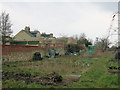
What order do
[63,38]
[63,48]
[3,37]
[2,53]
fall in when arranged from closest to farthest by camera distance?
[2,53] < [63,48] < [3,37] < [63,38]

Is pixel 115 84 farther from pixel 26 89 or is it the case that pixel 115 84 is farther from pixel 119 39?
pixel 26 89

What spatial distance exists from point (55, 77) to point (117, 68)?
18.9ft

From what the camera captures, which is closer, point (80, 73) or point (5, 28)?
point (80, 73)

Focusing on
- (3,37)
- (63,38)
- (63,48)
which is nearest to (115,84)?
(63,48)

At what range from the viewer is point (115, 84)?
639 cm

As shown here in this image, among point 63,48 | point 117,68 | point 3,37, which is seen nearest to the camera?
point 117,68

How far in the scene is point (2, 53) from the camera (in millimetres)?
15109

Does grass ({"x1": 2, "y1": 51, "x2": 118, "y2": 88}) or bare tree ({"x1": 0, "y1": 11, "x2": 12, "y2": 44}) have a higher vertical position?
bare tree ({"x1": 0, "y1": 11, "x2": 12, "y2": 44})

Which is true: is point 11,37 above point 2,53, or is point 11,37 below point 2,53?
above

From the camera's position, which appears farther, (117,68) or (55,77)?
(117,68)

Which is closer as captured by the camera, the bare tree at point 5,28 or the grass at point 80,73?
the grass at point 80,73

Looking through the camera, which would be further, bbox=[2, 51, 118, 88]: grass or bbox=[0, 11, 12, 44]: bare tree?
bbox=[0, 11, 12, 44]: bare tree

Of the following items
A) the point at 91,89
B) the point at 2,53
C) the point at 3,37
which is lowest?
the point at 91,89

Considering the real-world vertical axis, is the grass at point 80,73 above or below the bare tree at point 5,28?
below
